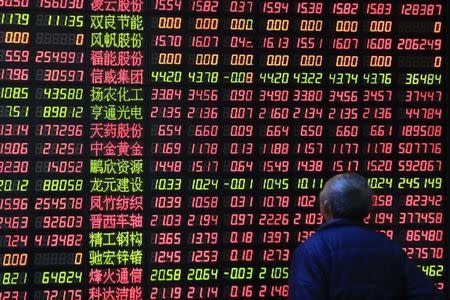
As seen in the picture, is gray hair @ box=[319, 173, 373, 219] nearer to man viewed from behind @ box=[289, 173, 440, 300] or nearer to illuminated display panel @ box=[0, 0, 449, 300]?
man viewed from behind @ box=[289, 173, 440, 300]

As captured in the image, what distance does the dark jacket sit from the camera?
3326 mm

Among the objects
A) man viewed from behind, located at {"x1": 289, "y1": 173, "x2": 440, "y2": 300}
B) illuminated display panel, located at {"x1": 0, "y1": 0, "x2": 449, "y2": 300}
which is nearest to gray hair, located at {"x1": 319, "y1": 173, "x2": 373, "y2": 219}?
man viewed from behind, located at {"x1": 289, "y1": 173, "x2": 440, "y2": 300}

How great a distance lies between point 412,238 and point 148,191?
6.13 ft

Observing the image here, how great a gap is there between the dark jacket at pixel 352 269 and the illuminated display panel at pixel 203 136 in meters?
2.92

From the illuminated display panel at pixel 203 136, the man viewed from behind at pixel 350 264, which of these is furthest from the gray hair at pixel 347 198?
the illuminated display panel at pixel 203 136

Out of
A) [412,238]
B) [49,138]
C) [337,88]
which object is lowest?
[412,238]

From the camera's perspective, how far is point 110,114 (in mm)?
6203

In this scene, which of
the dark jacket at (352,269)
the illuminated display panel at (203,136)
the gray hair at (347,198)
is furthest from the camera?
the illuminated display panel at (203,136)

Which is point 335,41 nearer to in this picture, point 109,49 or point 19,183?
point 109,49

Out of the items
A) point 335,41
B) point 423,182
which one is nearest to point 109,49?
point 335,41

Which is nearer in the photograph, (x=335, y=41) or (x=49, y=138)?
(x=49, y=138)

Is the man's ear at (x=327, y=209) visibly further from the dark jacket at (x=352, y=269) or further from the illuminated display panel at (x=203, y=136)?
the illuminated display panel at (x=203, y=136)

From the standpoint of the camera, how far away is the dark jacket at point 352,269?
3326 mm

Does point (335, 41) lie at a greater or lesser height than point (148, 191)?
greater
